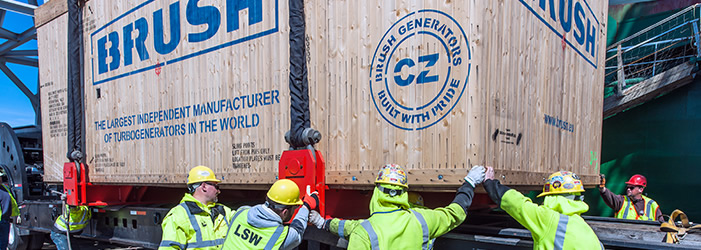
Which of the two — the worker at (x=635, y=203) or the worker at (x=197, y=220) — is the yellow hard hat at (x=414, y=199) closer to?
the worker at (x=197, y=220)

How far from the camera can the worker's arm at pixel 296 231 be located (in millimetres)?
3389

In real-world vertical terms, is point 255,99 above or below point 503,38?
below

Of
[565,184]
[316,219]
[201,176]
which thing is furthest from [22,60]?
[565,184]

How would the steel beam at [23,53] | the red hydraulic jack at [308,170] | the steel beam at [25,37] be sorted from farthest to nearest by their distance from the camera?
the steel beam at [23,53] < the steel beam at [25,37] < the red hydraulic jack at [308,170]

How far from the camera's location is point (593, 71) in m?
5.79

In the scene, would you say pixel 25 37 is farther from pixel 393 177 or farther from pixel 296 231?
pixel 393 177

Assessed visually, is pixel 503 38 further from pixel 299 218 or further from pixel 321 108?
pixel 299 218

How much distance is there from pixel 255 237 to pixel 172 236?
835 millimetres

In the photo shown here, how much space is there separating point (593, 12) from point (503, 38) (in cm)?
269

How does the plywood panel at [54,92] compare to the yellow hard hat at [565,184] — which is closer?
the yellow hard hat at [565,184]

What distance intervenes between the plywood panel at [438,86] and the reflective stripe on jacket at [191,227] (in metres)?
1.09

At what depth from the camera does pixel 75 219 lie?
7.26m

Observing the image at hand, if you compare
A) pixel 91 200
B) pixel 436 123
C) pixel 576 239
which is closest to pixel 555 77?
pixel 436 123

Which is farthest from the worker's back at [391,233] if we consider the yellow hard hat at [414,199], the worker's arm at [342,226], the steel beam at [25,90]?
the steel beam at [25,90]
